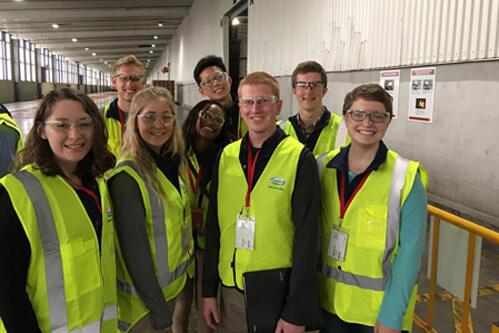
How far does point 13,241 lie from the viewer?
1461 millimetres

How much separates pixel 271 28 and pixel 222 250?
10.8 metres

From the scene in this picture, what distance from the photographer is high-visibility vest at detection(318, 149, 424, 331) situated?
1.89 metres

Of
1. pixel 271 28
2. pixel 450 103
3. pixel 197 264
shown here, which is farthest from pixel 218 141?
pixel 271 28

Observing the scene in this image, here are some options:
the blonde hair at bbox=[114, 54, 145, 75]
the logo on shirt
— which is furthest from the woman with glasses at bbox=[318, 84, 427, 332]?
the blonde hair at bbox=[114, 54, 145, 75]

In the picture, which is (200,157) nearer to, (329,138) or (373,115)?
(329,138)

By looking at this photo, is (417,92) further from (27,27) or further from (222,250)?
(27,27)

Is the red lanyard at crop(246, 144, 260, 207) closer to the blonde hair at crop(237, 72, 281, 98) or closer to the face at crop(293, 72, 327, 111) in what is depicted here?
the blonde hair at crop(237, 72, 281, 98)

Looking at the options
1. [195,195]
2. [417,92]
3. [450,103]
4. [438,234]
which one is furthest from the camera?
[417,92]

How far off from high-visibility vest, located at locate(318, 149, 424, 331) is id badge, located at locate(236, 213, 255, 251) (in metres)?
0.44

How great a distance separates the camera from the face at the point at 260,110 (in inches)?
81.4

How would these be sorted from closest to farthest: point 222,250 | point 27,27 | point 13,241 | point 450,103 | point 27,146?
point 13,241
point 27,146
point 222,250
point 450,103
point 27,27

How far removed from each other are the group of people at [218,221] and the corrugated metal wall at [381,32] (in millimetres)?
3653

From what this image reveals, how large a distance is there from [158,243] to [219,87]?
1.72 m

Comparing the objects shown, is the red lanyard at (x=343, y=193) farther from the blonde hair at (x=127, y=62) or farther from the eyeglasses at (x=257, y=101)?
the blonde hair at (x=127, y=62)
